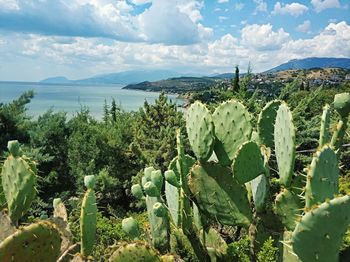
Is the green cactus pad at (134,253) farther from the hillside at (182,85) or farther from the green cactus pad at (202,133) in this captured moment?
the hillside at (182,85)

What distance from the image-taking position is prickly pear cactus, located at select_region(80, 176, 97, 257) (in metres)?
2.42

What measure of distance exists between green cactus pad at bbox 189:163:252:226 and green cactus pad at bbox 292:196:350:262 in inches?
48.3

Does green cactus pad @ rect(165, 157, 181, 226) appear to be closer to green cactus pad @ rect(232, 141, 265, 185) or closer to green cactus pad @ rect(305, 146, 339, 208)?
green cactus pad @ rect(232, 141, 265, 185)

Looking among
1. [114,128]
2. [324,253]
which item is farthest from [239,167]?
[114,128]

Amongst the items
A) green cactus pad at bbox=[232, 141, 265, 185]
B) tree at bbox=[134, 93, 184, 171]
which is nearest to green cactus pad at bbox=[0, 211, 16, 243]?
green cactus pad at bbox=[232, 141, 265, 185]

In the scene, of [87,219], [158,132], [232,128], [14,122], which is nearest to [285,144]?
[232,128]

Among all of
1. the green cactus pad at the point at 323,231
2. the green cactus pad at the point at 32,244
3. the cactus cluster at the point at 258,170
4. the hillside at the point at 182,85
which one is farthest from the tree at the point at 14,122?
the hillside at the point at 182,85

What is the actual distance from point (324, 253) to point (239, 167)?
3.54ft

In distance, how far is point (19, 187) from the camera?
2.52 m

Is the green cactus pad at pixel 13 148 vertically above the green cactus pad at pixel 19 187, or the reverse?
the green cactus pad at pixel 13 148

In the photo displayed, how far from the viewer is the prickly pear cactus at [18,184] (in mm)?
2514

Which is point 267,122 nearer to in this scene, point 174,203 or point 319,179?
point 174,203

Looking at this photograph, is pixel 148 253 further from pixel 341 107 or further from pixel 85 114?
pixel 85 114

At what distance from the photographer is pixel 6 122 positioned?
854cm
